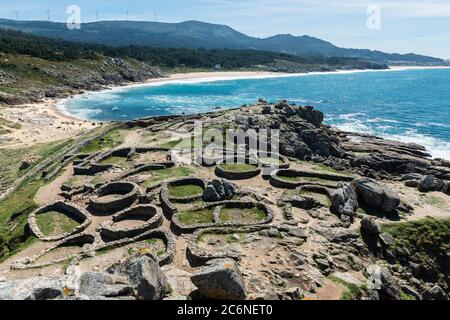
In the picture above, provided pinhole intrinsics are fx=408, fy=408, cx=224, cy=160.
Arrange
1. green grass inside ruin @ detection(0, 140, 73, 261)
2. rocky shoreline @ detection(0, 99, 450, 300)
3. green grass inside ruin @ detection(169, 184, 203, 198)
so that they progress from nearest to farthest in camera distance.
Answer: rocky shoreline @ detection(0, 99, 450, 300) → green grass inside ruin @ detection(0, 140, 73, 261) → green grass inside ruin @ detection(169, 184, 203, 198)

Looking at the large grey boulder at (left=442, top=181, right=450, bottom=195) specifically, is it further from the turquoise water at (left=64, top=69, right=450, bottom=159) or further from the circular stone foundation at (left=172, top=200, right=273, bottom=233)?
the turquoise water at (left=64, top=69, right=450, bottom=159)

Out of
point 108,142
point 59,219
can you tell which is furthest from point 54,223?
point 108,142

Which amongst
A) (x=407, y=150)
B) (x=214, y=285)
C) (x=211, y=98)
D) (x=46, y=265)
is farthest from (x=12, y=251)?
(x=211, y=98)

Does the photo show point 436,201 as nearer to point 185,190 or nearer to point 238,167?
point 238,167

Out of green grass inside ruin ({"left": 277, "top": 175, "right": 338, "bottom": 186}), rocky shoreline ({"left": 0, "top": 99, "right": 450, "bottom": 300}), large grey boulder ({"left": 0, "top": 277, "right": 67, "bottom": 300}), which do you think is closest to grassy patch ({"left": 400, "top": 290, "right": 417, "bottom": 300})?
rocky shoreline ({"left": 0, "top": 99, "right": 450, "bottom": 300})
